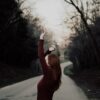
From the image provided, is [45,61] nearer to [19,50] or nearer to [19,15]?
[19,15]

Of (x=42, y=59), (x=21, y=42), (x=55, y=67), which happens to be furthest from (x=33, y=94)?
(x=21, y=42)

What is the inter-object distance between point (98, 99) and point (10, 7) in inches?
1818

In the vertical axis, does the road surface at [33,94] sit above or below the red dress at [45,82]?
below

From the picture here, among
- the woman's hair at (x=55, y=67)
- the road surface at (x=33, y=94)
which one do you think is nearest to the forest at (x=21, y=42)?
the road surface at (x=33, y=94)

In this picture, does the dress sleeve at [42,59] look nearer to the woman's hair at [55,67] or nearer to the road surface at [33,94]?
the woman's hair at [55,67]

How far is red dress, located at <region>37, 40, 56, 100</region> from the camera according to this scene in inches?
189

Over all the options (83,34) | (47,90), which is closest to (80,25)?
(83,34)

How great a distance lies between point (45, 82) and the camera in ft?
16.0

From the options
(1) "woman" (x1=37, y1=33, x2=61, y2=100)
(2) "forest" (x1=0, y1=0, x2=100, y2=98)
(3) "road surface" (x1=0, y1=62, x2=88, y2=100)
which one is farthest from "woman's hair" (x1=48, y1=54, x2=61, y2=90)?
(2) "forest" (x1=0, y1=0, x2=100, y2=98)

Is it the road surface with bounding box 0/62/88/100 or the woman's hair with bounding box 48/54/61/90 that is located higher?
the woman's hair with bounding box 48/54/61/90

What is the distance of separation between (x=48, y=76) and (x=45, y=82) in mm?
93

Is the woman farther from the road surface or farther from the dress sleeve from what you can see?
the road surface

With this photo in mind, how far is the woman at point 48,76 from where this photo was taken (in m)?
4.82

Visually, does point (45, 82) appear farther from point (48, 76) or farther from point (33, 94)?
point (33, 94)
